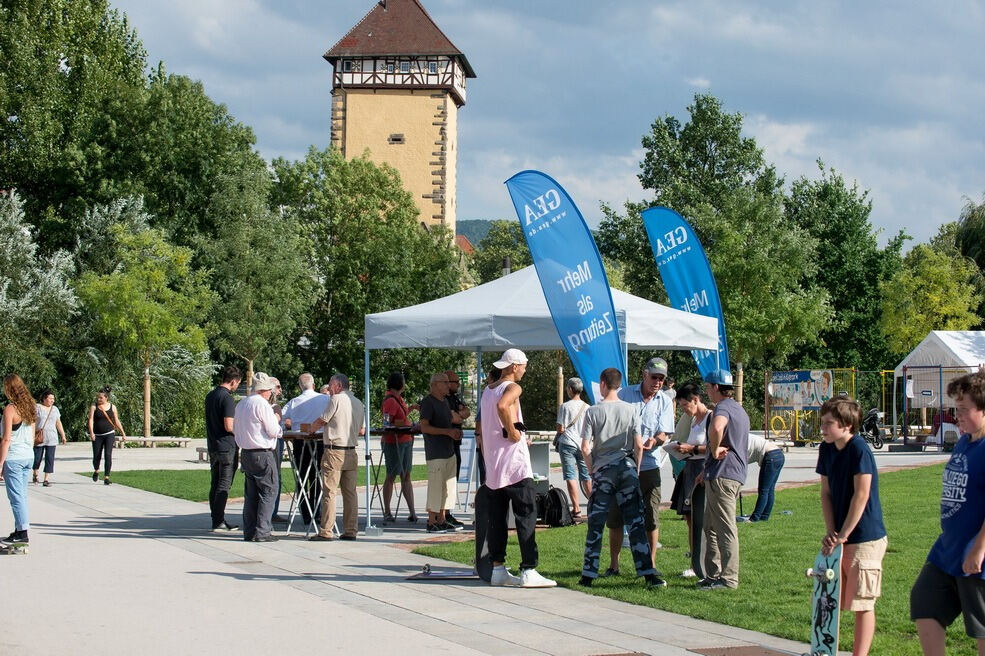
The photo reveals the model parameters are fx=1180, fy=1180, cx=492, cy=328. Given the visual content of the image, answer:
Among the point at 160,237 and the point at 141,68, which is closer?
the point at 160,237

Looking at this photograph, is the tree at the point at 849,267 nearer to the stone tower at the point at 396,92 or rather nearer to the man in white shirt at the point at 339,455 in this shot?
the stone tower at the point at 396,92

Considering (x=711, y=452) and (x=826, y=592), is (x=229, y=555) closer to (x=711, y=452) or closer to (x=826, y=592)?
(x=711, y=452)

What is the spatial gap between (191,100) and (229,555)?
1509 inches

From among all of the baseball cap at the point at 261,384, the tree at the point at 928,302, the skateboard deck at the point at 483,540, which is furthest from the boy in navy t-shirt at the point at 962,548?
the tree at the point at 928,302

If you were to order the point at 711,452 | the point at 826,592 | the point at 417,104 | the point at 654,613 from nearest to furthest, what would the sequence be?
the point at 826,592
the point at 654,613
the point at 711,452
the point at 417,104

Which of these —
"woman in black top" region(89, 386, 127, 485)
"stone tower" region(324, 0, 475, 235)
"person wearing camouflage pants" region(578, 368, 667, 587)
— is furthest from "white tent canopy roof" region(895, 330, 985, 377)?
"stone tower" region(324, 0, 475, 235)

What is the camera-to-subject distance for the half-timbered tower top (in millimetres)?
66562

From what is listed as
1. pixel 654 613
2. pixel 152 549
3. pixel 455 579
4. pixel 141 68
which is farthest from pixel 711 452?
pixel 141 68

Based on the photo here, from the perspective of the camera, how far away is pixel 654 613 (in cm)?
853

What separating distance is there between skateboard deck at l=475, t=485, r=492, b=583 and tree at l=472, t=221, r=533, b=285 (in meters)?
71.6

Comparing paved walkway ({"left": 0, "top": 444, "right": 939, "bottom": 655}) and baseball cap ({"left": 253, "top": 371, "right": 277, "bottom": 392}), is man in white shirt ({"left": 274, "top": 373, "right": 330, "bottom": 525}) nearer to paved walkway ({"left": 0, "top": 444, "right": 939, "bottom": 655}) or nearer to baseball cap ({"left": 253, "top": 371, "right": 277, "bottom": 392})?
baseball cap ({"left": 253, "top": 371, "right": 277, "bottom": 392})

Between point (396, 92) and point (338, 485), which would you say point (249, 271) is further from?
point (338, 485)

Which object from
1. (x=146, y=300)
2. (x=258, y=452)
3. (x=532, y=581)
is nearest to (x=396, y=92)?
(x=146, y=300)

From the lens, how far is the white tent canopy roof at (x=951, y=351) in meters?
34.9
